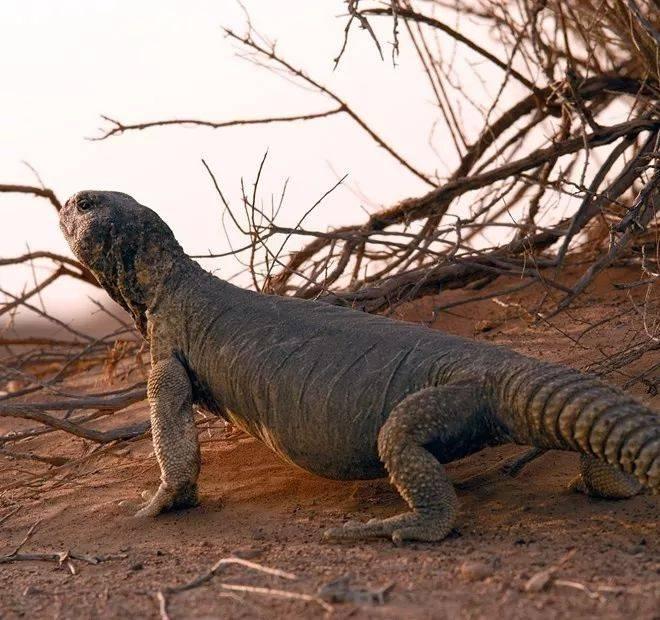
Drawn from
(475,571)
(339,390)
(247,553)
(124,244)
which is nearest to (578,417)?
(475,571)

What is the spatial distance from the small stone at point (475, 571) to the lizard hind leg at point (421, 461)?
0.70 meters

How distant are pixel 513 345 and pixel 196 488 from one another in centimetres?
323

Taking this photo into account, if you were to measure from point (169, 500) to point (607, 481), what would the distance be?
257 cm

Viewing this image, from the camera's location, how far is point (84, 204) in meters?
6.81

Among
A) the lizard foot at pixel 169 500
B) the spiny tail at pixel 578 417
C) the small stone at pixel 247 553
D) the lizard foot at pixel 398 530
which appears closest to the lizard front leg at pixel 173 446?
the lizard foot at pixel 169 500

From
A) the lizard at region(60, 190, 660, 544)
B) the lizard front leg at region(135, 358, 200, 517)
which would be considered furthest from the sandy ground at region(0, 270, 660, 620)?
the lizard at region(60, 190, 660, 544)

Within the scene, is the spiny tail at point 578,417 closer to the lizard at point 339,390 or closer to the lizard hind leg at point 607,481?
the lizard at point 339,390

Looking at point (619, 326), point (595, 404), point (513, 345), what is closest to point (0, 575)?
point (595, 404)

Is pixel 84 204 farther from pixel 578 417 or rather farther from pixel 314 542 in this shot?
pixel 578 417

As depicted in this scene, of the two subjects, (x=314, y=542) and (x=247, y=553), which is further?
(x=314, y=542)

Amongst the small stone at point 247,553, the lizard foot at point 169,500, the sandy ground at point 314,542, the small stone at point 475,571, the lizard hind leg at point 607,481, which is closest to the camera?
the sandy ground at point 314,542

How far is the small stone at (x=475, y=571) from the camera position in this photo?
4242mm

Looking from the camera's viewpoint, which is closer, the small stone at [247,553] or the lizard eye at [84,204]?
the small stone at [247,553]

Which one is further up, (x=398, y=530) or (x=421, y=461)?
(x=421, y=461)
